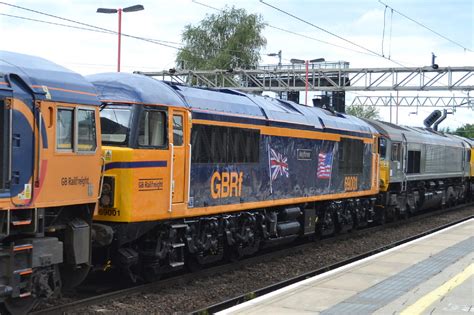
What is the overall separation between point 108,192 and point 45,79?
212cm

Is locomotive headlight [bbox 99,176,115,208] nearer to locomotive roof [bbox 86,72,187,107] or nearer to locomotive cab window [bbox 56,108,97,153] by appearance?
locomotive cab window [bbox 56,108,97,153]

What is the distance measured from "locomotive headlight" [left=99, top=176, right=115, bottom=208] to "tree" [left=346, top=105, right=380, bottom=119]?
6322 cm

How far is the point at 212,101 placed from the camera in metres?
11.0

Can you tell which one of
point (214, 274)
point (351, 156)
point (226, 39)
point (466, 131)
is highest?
point (226, 39)

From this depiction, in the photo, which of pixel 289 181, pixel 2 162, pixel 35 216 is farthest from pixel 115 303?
pixel 289 181

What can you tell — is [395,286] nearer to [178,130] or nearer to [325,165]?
[178,130]

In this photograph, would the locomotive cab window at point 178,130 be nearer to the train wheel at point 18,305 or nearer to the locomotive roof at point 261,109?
the locomotive roof at point 261,109

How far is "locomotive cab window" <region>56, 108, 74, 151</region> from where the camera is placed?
7410mm

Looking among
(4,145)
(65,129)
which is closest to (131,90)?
(65,129)

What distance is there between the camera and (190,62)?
49.7 meters

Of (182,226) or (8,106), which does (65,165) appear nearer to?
(8,106)

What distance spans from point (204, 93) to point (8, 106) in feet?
15.9

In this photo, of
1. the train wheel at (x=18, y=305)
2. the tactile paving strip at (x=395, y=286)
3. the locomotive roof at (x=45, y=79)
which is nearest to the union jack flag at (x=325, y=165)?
the tactile paving strip at (x=395, y=286)

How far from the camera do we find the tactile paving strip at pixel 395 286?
7.70 meters
